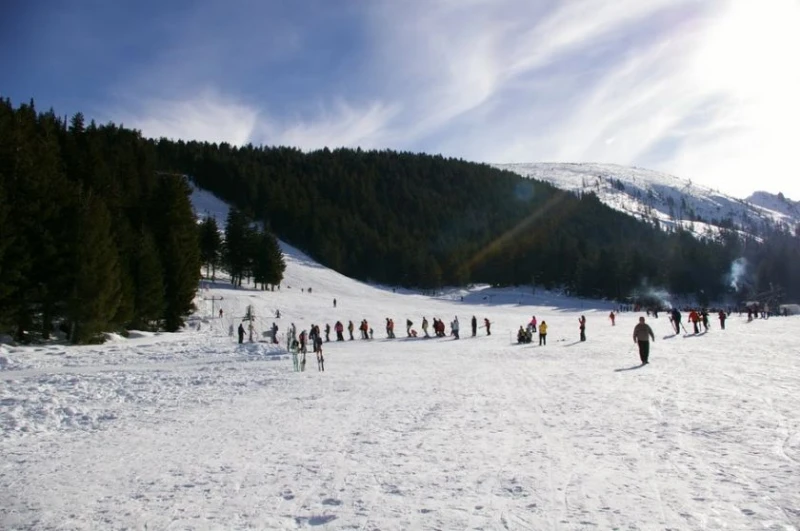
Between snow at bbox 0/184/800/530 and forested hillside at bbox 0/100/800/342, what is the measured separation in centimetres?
1078

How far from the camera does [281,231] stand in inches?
4911

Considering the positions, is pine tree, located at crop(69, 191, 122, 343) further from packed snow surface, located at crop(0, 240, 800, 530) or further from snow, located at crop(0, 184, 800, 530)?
packed snow surface, located at crop(0, 240, 800, 530)

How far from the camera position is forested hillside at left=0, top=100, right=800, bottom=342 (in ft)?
87.8

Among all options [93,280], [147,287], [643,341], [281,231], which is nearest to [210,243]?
[147,287]

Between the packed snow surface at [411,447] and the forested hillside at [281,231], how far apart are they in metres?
10.8

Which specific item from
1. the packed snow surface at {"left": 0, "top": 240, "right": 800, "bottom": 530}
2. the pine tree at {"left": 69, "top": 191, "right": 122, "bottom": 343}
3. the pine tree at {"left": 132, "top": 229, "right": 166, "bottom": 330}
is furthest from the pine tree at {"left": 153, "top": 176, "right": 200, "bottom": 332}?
the packed snow surface at {"left": 0, "top": 240, "right": 800, "bottom": 530}

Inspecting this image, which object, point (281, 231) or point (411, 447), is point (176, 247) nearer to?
point (411, 447)

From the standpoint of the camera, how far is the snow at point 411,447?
534 cm

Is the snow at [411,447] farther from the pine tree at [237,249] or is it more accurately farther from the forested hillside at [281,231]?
the pine tree at [237,249]

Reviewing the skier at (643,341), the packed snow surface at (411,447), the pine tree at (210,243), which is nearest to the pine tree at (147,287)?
the packed snow surface at (411,447)

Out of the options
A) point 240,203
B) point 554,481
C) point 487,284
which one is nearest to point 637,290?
point 487,284

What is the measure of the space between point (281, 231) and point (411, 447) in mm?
121051

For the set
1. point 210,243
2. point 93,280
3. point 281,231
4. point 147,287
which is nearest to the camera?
point 93,280

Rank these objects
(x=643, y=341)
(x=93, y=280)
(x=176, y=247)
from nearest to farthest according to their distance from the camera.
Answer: (x=643, y=341) < (x=93, y=280) < (x=176, y=247)
